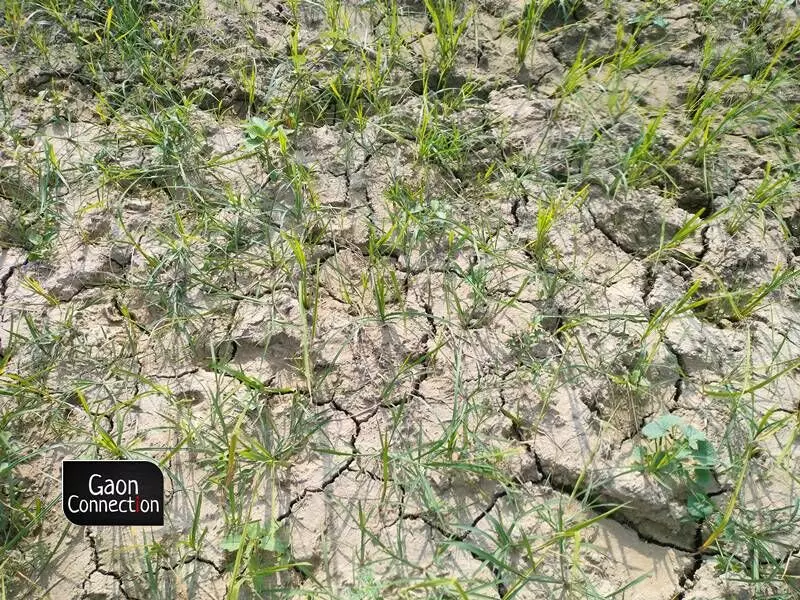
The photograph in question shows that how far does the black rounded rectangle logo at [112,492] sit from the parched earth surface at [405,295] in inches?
1.6

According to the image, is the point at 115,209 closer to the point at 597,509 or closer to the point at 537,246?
the point at 537,246

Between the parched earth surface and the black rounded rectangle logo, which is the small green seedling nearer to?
the parched earth surface

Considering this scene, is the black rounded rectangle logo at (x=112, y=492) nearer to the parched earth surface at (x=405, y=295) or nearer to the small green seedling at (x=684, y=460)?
the parched earth surface at (x=405, y=295)

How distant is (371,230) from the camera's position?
6.42 feet

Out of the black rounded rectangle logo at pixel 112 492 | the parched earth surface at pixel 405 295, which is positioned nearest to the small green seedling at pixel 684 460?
the parched earth surface at pixel 405 295

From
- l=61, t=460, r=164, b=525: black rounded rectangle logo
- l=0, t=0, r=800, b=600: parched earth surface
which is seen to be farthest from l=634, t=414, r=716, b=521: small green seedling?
l=61, t=460, r=164, b=525: black rounded rectangle logo

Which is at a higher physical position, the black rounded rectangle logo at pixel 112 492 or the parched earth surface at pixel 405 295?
the parched earth surface at pixel 405 295

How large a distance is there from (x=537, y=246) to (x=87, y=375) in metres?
1.49

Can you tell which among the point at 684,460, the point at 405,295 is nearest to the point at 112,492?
the point at 405,295

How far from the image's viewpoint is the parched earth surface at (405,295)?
1593 millimetres

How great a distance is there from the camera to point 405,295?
77.0 inches

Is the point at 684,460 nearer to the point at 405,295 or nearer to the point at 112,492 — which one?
the point at 405,295

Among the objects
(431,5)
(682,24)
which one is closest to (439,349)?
(431,5)

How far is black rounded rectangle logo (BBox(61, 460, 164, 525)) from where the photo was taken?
5.29 ft
